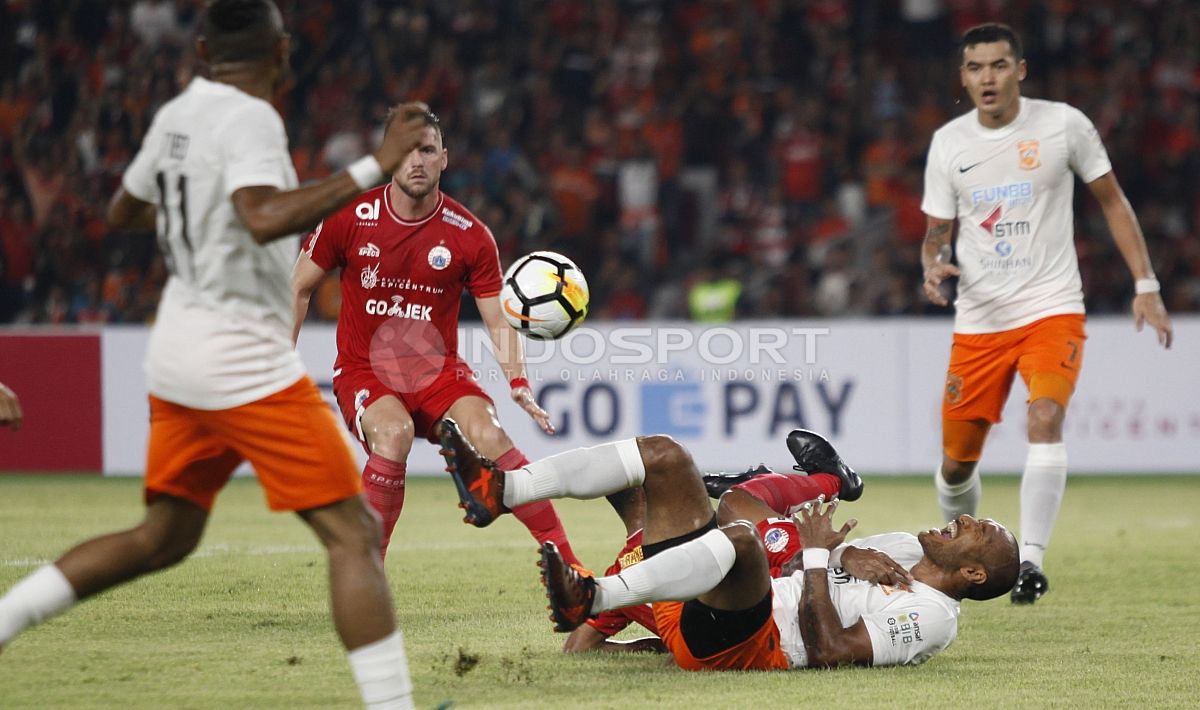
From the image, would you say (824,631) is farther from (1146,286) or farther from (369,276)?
(1146,286)

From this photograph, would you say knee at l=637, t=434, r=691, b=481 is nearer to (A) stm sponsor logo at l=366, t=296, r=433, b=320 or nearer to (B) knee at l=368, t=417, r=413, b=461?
(B) knee at l=368, t=417, r=413, b=461

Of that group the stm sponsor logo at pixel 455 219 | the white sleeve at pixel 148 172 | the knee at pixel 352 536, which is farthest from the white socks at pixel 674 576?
the stm sponsor logo at pixel 455 219

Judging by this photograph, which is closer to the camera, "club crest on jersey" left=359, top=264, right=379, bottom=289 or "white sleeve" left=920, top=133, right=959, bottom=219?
"club crest on jersey" left=359, top=264, right=379, bottom=289

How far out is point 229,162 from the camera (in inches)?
173

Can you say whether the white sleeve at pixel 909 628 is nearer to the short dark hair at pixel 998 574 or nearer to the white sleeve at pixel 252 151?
the short dark hair at pixel 998 574

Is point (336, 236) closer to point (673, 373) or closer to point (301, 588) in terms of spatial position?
point (301, 588)

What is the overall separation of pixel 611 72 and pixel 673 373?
19.7 ft

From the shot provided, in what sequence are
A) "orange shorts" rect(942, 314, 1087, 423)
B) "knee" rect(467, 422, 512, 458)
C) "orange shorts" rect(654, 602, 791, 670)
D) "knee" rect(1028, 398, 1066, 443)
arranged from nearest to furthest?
"orange shorts" rect(654, 602, 791, 670) < "knee" rect(467, 422, 512, 458) < "knee" rect(1028, 398, 1066, 443) < "orange shorts" rect(942, 314, 1087, 423)

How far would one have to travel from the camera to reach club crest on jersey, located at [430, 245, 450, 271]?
23.9ft

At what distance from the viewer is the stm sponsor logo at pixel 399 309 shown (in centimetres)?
730

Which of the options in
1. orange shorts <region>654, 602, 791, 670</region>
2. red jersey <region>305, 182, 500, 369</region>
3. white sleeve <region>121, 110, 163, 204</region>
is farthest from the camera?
red jersey <region>305, 182, 500, 369</region>

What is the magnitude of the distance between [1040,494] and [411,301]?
3.24m

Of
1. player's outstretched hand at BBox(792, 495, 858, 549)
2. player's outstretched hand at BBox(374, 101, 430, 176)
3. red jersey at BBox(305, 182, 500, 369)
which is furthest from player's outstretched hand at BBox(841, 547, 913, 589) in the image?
player's outstretched hand at BBox(374, 101, 430, 176)

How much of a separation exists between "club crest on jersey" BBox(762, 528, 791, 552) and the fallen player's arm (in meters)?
0.57
